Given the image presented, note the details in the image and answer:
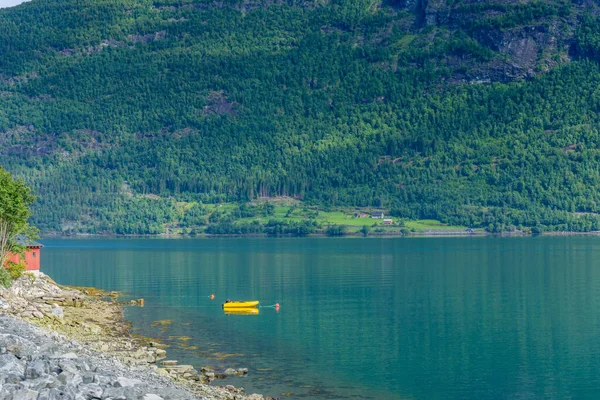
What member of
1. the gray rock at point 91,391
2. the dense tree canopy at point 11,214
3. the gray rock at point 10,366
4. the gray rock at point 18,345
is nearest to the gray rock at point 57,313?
the dense tree canopy at point 11,214

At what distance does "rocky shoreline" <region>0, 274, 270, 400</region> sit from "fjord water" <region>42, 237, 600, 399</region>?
338 centimetres

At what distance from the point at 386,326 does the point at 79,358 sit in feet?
154

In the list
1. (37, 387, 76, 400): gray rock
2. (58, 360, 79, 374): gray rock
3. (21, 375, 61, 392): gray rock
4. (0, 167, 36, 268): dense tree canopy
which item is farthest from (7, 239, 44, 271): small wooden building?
(37, 387, 76, 400): gray rock

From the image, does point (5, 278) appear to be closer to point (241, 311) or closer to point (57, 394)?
point (241, 311)

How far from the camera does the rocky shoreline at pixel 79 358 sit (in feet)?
150

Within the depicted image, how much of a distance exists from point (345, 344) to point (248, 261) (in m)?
110

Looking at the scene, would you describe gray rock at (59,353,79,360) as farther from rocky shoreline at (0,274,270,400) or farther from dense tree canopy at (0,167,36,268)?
dense tree canopy at (0,167,36,268)

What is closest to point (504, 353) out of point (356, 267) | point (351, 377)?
point (351, 377)

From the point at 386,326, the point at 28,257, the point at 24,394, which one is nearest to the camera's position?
the point at 24,394

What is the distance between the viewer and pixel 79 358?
53.1m

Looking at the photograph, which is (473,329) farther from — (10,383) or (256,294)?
(10,383)

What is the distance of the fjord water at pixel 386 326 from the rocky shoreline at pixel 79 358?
338 centimetres

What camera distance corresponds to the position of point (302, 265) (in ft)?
582

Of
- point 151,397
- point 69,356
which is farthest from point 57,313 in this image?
point 151,397
